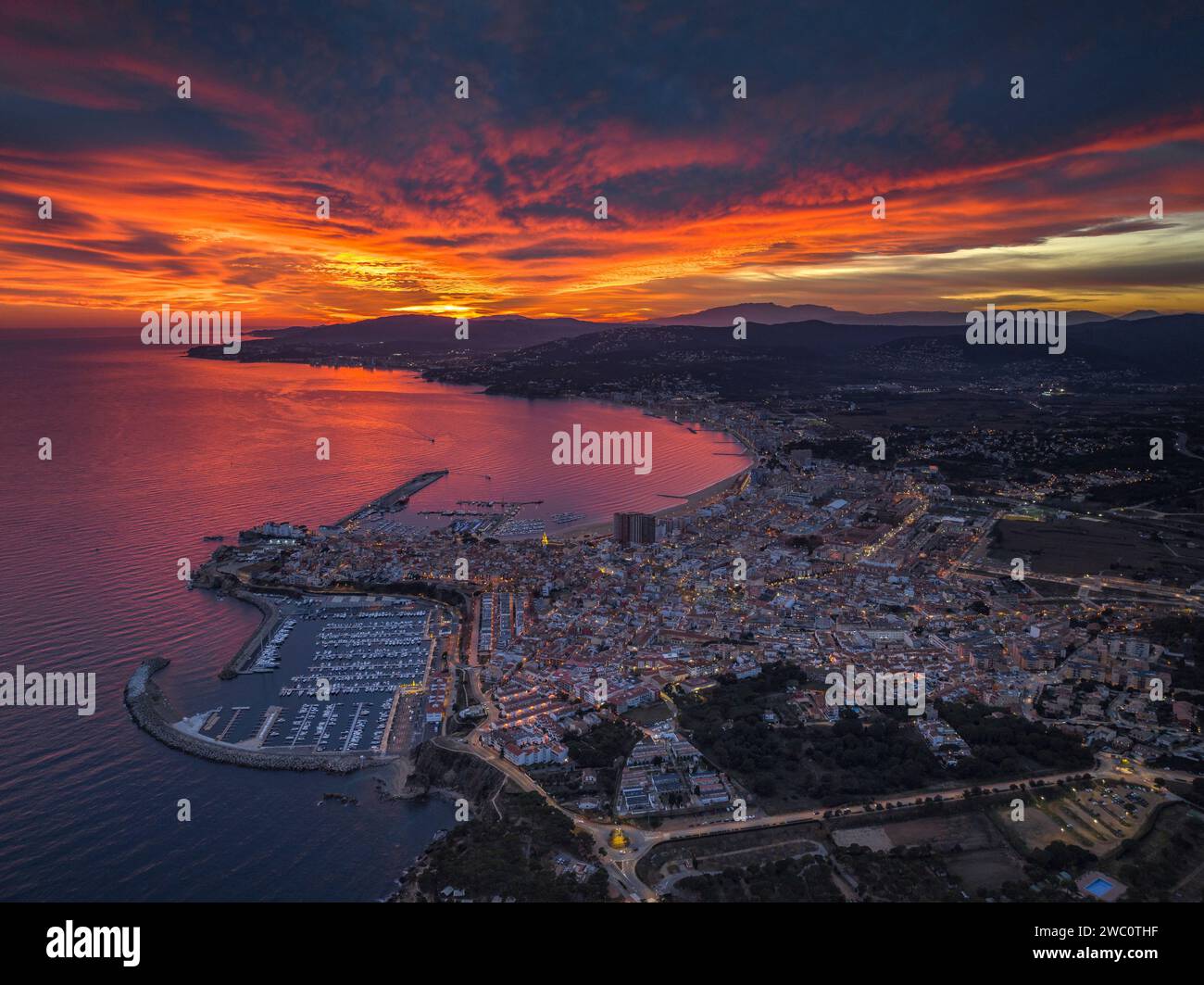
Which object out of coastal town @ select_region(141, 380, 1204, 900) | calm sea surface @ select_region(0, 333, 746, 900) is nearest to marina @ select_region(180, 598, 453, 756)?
coastal town @ select_region(141, 380, 1204, 900)

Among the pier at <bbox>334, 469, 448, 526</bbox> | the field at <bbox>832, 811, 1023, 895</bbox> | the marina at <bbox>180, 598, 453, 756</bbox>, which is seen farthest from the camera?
the pier at <bbox>334, 469, 448, 526</bbox>

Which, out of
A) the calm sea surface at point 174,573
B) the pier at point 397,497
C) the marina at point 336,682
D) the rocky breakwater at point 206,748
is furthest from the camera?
the pier at point 397,497

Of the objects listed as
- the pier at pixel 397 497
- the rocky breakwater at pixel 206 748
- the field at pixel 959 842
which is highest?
the pier at pixel 397 497

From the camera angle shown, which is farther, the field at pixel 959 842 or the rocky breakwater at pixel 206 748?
the rocky breakwater at pixel 206 748

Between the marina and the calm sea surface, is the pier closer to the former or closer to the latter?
the calm sea surface

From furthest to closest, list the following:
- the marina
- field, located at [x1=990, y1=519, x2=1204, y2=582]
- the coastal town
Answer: field, located at [x1=990, y1=519, x2=1204, y2=582], the marina, the coastal town

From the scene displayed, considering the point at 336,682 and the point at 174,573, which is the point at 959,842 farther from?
the point at 174,573

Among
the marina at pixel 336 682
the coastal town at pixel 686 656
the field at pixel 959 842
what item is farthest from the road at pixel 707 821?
the marina at pixel 336 682

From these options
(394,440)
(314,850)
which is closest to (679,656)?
(314,850)

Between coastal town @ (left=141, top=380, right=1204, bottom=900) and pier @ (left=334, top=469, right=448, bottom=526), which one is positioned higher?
pier @ (left=334, top=469, right=448, bottom=526)

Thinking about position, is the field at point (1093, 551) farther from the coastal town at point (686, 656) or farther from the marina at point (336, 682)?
the marina at point (336, 682)
